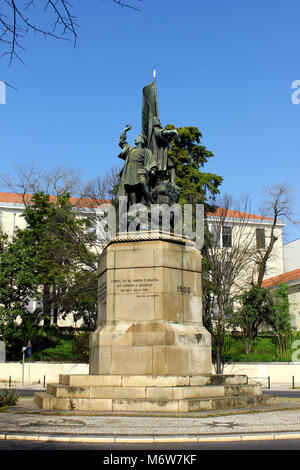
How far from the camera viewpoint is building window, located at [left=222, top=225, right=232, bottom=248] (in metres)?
36.5

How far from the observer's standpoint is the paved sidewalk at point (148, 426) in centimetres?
781

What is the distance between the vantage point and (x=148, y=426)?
8.91 meters

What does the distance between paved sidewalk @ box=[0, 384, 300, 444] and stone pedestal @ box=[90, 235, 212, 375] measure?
2.19 metres

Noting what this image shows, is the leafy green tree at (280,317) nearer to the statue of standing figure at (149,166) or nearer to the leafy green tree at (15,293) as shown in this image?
the leafy green tree at (15,293)

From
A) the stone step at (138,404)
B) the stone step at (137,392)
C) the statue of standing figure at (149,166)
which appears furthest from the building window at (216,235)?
the stone step at (138,404)

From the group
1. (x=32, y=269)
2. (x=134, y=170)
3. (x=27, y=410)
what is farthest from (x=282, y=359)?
(x=27, y=410)

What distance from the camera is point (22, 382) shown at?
29.9m

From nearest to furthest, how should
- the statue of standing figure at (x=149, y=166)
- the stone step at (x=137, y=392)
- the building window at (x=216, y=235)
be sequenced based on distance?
1. the stone step at (x=137, y=392)
2. the statue of standing figure at (x=149, y=166)
3. the building window at (x=216, y=235)

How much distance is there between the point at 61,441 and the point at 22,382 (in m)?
23.7

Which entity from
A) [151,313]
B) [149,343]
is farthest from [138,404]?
[151,313]

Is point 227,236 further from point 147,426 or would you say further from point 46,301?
point 147,426

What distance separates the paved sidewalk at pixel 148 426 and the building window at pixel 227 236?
25340 mm

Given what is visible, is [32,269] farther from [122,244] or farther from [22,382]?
[122,244]

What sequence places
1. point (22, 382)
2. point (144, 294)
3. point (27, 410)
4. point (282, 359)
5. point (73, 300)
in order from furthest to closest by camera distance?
point (73, 300), point (282, 359), point (22, 382), point (144, 294), point (27, 410)
